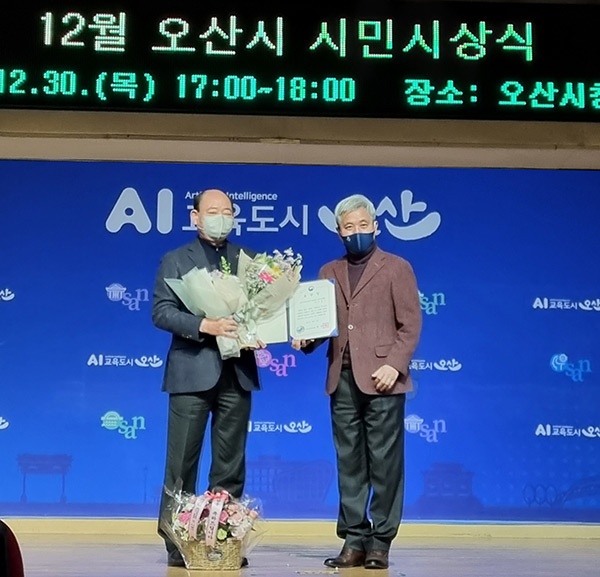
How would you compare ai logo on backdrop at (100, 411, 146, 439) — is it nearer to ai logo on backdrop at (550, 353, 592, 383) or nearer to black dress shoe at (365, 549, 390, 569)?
black dress shoe at (365, 549, 390, 569)

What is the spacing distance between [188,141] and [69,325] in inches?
45.0

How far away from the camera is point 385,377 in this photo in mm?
3209

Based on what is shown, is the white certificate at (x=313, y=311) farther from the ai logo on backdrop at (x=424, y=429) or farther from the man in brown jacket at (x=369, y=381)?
the ai logo on backdrop at (x=424, y=429)

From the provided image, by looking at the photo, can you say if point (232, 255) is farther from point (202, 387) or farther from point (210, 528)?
point (210, 528)

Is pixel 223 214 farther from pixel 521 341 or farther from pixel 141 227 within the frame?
pixel 521 341

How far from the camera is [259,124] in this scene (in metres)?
4.79

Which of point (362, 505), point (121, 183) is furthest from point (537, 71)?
point (121, 183)

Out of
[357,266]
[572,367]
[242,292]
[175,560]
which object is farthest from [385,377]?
[572,367]

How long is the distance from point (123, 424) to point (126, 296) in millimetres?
663

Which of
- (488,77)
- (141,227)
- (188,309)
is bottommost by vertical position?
(188,309)

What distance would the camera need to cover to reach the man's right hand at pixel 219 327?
10.3ft

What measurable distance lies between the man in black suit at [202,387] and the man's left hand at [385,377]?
0.42m

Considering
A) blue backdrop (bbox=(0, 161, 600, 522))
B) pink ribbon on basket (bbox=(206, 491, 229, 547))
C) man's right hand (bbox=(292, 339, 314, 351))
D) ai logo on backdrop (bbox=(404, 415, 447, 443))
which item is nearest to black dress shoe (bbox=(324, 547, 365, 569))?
pink ribbon on basket (bbox=(206, 491, 229, 547))

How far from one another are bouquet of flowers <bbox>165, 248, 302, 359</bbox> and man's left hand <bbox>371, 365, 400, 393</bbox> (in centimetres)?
40
